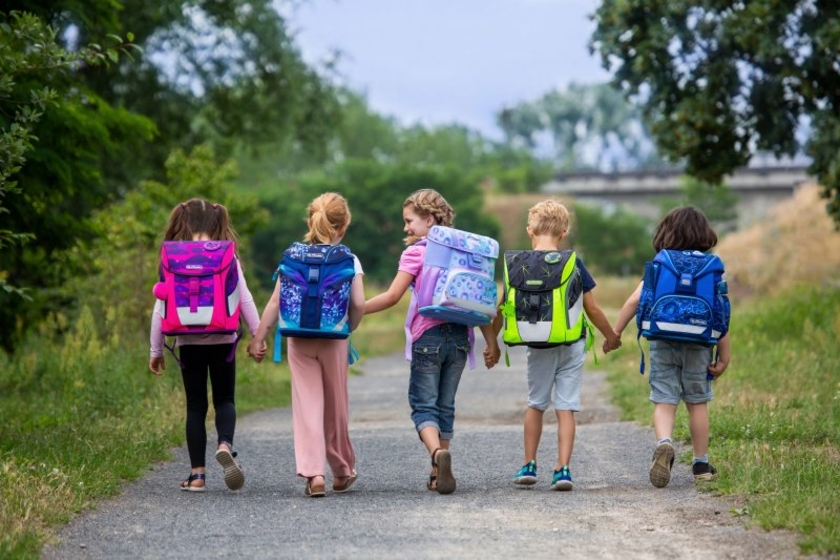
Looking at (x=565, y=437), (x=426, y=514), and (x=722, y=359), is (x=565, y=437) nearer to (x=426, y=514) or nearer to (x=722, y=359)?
(x=722, y=359)

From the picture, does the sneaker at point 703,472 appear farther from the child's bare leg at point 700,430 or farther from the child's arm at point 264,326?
the child's arm at point 264,326

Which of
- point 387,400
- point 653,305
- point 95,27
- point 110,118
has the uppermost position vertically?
point 95,27

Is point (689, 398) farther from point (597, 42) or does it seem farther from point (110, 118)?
point (597, 42)

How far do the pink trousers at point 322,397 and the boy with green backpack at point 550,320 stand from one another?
101 cm

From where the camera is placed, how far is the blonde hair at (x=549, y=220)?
8.27 meters

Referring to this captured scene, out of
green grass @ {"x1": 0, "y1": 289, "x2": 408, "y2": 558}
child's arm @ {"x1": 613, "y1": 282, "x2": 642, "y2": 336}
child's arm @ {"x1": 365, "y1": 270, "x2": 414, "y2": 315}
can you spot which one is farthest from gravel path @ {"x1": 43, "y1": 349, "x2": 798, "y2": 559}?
child's arm @ {"x1": 365, "y1": 270, "x2": 414, "y2": 315}

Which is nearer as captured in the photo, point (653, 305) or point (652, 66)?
point (653, 305)

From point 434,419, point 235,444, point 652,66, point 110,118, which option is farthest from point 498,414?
point 652,66

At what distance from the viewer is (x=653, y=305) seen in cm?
814

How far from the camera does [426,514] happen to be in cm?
715

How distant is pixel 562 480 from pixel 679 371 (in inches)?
41.0

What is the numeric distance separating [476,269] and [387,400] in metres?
7.68

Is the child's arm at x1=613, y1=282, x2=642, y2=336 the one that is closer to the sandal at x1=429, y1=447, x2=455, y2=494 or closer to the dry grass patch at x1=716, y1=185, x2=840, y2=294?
the sandal at x1=429, y1=447, x2=455, y2=494

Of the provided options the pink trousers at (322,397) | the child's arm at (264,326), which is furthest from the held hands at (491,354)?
the child's arm at (264,326)
